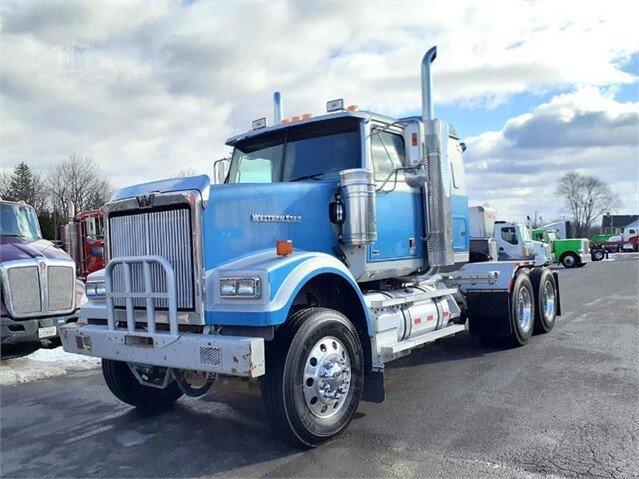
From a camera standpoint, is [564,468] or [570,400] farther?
[570,400]

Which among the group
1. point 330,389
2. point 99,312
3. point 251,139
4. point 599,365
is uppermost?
point 251,139

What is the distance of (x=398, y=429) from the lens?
458cm

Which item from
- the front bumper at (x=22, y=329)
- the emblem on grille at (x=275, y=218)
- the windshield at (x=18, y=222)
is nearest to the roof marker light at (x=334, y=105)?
the emblem on grille at (x=275, y=218)

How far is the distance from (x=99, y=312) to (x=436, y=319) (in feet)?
12.1

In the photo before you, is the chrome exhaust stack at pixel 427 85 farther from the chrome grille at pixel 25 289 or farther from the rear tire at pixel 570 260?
the rear tire at pixel 570 260

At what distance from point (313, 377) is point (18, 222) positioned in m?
7.59

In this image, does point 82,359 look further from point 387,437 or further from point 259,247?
point 387,437

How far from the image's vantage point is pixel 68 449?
171 inches

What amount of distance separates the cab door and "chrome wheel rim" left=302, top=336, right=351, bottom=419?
1.41m

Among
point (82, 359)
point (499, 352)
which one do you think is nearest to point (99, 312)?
point (82, 359)

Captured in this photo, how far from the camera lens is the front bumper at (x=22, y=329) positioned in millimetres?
7602

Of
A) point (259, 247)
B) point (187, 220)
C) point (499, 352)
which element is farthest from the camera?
point (499, 352)


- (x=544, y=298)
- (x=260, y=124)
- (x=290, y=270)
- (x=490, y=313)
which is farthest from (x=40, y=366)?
(x=544, y=298)

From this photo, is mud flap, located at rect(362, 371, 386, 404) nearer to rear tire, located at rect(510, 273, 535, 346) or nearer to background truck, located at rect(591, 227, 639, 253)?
rear tire, located at rect(510, 273, 535, 346)
